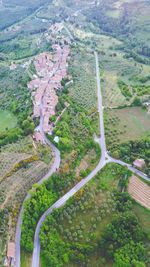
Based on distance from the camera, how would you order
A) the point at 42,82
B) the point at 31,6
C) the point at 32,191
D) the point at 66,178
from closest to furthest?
the point at 32,191 → the point at 66,178 → the point at 42,82 → the point at 31,6

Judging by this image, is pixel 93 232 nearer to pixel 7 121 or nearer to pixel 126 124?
pixel 126 124

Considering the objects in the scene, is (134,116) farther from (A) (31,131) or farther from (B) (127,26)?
(B) (127,26)

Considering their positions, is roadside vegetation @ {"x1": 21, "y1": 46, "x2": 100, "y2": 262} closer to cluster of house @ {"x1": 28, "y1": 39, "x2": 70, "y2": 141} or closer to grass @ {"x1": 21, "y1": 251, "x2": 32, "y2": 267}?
grass @ {"x1": 21, "y1": 251, "x2": 32, "y2": 267}

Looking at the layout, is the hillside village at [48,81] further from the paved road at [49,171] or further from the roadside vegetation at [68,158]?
the roadside vegetation at [68,158]

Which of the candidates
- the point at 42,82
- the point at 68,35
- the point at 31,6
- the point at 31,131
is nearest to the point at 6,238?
the point at 31,131

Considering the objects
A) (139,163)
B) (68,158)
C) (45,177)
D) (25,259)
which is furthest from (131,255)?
(68,158)

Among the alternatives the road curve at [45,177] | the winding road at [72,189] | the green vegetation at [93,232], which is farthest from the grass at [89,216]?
the road curve at [45,177]
